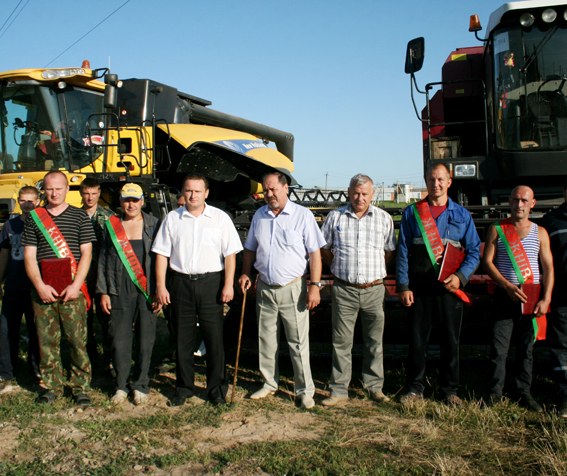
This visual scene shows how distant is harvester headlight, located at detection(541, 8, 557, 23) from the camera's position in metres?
5.90

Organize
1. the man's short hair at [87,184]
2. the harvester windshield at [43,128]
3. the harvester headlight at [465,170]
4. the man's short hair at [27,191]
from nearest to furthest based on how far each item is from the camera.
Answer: the man's short hair at [87,184] < the man's short hair at [27,191] < the harvester headlight at [465,170] < the harvester windshield at [43,128]

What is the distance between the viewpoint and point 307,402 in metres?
4.15

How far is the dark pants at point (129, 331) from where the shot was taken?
4309mm

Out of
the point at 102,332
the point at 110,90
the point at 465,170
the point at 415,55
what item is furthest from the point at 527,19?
the point at 102,332

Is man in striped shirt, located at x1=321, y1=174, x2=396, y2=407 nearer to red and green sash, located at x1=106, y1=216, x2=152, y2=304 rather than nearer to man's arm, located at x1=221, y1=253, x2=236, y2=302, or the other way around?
man's arm, located at x1=221, y1=253, x2=236, y2=302

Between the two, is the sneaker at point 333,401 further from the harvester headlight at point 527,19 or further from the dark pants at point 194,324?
the harvester headlight at point 527,19

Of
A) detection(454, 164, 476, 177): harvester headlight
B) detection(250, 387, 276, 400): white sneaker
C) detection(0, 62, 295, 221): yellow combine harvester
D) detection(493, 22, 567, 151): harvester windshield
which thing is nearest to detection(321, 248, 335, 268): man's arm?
detection(250, 387, 276, 400): white sneaker

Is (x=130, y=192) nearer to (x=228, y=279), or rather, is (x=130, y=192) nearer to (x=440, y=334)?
(x=228, y=279)

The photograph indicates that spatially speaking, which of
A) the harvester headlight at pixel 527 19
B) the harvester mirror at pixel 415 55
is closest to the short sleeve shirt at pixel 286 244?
the harvester mirror at pixel 415 55

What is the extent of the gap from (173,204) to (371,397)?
457 cm

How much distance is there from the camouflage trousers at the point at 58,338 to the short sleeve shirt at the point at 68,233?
0.36 meters

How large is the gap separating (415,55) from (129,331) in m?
4.19

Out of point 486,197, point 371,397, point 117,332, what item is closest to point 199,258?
point 117,332

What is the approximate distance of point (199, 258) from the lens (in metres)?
4.20
